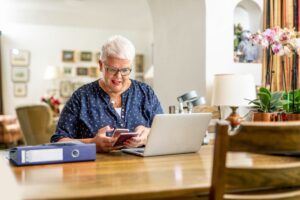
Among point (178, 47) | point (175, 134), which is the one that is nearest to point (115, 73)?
point (175, 134)

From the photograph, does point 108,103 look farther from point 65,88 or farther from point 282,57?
point 65,88

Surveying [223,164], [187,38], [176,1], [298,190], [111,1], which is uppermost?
[111,1]

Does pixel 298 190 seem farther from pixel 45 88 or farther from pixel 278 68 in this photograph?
pixel 45 88

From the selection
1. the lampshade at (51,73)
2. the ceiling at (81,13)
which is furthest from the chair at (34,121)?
the lampshade at (51,73)

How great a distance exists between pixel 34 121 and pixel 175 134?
14.6 feet

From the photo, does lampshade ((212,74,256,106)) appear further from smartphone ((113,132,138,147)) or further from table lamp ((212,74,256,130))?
smartphone ((113,132,138,147))

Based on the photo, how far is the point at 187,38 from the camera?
3973mm

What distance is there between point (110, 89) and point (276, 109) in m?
0.92

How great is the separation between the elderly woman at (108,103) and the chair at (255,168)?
38.9 inches

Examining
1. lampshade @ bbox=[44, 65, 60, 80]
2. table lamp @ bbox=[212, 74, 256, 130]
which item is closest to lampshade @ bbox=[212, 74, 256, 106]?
table lamp @ bbox=[212, 74, 256, 130]

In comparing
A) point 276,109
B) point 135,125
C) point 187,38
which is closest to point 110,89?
point 135,125

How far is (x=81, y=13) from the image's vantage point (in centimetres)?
807

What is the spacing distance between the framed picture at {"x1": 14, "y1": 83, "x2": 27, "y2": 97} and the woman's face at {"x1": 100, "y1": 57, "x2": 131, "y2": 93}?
23.6ft

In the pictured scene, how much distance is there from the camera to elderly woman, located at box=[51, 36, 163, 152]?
7.38 ft
